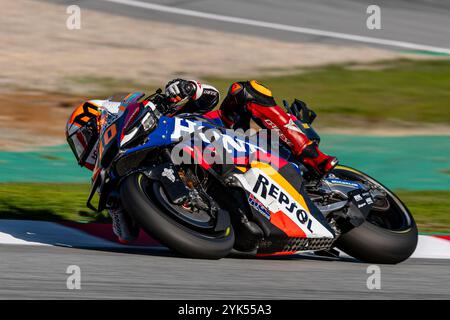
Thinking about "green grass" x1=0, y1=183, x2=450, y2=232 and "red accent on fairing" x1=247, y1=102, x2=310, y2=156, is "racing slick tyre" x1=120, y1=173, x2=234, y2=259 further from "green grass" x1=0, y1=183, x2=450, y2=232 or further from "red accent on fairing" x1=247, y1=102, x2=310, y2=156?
"green grass" x1=0, y1=183, x2=450, y2=232

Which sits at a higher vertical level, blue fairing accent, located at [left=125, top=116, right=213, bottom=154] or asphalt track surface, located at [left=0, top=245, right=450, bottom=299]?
blue fairing accent, located at [left=125, top=116, right=213, bottom=154]

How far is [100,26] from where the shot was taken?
1541 cm

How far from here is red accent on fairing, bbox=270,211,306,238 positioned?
5.97 metres

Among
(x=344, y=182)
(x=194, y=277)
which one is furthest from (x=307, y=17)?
(x=194, y=277)

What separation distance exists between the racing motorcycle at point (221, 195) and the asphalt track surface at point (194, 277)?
14cm

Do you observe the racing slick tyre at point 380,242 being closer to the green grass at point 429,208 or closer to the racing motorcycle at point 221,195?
the racing motorcycle at point 221,195

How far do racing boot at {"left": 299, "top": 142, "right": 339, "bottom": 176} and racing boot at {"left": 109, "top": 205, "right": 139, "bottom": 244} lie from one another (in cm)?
120

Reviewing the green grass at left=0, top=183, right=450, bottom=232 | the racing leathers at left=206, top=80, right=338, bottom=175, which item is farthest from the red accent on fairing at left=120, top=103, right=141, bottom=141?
the green grass at left=0, top=183, right=450, bottom=232

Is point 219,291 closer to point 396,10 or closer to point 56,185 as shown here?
point 56,185

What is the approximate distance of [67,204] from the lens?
26.9 ft

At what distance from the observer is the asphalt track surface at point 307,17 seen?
15.7 metres

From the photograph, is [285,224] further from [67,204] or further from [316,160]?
[67,204]

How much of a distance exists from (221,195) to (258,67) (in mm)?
8771
